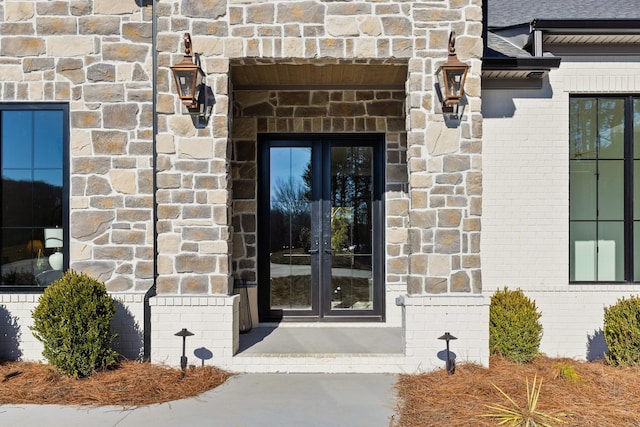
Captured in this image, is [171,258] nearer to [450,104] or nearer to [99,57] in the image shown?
[99,57]

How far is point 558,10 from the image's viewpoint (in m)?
5.81

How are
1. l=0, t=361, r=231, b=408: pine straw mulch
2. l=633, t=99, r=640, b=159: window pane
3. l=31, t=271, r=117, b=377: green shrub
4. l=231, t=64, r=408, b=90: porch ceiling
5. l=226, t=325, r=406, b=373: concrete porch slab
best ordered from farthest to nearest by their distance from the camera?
l=633, t=99, r=640, b=159: window pane
l=231, t=64, r=408, b=90: porch ceiling
l=226, t=325, r=406, b=373: concrete porch slab
l=31, t=271, r=117, b=377: green shrub
l=0, t=361, r=231, b=408: pine straw mulch

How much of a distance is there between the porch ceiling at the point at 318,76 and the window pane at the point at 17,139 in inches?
92.1

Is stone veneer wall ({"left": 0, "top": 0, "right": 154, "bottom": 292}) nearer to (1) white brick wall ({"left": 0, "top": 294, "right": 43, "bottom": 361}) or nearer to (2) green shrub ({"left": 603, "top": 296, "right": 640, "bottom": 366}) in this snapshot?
(1) white brick wall ({"left": 0, "top": 294, "right": 43, "bottom": 361})

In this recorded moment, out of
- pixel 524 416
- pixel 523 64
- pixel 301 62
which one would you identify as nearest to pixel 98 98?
pixel 301 62

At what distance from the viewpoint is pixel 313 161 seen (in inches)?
232

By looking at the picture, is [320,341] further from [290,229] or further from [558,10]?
[558,10]

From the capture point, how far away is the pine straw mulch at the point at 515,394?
3350 millimetres

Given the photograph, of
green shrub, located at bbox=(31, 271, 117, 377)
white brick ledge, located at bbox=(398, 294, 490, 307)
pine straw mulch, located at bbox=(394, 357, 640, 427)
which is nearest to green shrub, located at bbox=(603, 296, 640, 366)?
pine straw mulch, located at bbox=(394, 357, 640, 427)

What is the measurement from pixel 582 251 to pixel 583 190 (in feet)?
2.54

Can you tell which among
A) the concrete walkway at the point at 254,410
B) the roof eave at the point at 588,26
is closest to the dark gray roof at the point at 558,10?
the roof eave at the point at 588,26

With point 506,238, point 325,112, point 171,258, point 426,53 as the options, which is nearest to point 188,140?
point 171,258

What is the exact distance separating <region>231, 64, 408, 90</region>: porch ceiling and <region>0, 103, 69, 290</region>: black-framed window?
85.9 inches

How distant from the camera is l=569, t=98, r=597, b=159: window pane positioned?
5.42 meters
